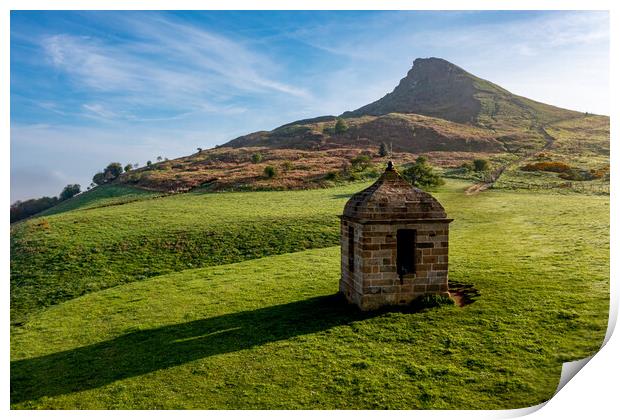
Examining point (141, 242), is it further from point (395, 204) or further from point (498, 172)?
point (498, 172)

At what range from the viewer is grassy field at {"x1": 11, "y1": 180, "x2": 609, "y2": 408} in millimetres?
12906

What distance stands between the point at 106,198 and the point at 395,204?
179 ft

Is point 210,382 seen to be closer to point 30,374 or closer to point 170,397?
point 170,397

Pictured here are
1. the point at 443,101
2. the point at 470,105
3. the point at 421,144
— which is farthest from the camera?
the point at 443,101

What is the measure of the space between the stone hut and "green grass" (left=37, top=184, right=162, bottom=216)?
45772mm

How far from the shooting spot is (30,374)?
604 inches

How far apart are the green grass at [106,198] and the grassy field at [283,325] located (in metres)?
25.1

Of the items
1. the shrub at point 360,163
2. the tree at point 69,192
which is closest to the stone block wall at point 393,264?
the shrub at point 360,163

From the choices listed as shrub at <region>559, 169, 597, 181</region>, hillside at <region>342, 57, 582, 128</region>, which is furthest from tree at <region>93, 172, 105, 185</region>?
hillside at <region>342, 57, 582, 128</region>

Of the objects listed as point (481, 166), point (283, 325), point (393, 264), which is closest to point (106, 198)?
point (481, 166)

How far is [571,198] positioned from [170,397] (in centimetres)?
4183

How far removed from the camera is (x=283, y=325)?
16.9 meters

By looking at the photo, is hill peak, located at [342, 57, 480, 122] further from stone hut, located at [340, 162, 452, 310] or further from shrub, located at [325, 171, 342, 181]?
stone hut, located at [340, 162, 452, 310]
